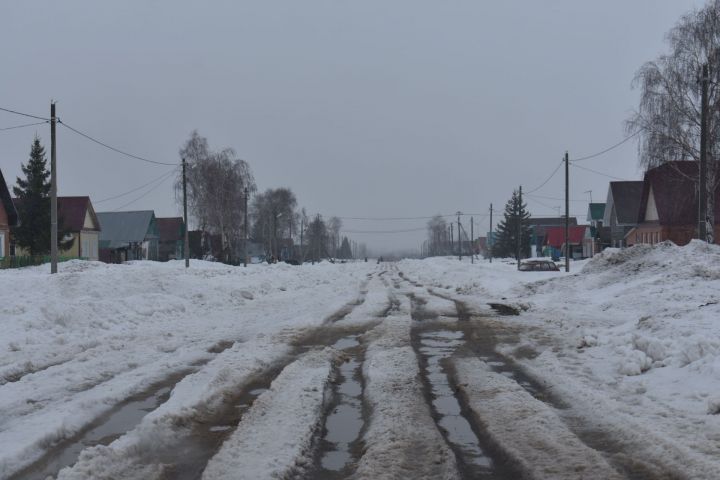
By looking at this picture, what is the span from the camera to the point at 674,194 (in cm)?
4200

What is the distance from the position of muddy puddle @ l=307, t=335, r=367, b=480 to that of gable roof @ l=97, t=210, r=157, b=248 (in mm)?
69379

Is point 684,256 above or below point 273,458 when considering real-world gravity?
above

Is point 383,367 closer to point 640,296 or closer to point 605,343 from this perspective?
point 605,343

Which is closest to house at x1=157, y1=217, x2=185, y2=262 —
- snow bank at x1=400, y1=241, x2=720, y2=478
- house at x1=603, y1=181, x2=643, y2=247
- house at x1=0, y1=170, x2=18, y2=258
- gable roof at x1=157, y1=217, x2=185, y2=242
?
gable roof at x1=157, y1=217, x2=185, y2=242

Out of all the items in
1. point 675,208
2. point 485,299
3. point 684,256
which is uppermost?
point 675,208

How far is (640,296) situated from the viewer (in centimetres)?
1678

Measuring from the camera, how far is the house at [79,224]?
190 feet

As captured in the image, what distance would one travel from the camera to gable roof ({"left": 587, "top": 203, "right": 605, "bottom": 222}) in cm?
7862

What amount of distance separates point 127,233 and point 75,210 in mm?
15237

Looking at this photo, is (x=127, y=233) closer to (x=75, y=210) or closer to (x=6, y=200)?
(x=75, y=210)

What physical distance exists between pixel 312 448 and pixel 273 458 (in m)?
0.46

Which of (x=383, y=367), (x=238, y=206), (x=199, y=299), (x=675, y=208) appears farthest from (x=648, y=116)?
(x=238, y=206)

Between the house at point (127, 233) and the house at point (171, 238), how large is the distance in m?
13.4

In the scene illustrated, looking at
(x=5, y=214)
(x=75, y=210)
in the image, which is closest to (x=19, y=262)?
(x=5, y=214)
